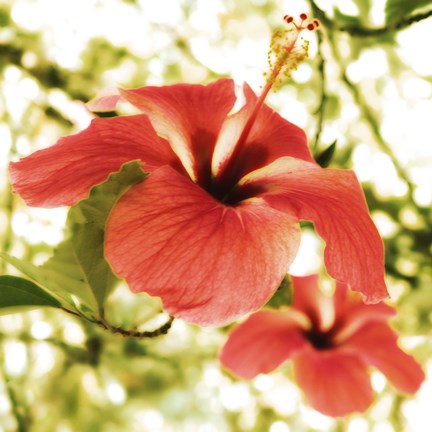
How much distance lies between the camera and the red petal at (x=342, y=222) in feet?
2.08

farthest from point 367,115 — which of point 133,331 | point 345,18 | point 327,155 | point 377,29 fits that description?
point 133,331

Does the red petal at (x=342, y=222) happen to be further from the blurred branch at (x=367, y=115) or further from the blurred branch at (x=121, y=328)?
the blurred branch at (x=367, y=115)

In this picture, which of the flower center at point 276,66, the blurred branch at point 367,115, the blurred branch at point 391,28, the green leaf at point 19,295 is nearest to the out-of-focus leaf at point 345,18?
the blurred branch at point 367,115

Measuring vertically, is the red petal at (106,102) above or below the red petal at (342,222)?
above

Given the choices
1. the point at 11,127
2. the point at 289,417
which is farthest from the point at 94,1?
the point at 289,417

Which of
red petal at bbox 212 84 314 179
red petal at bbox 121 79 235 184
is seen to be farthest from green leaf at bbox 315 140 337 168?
red petal at bbox 121 79 235 184

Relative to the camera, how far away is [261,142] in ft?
2.58

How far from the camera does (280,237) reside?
2.02 ft

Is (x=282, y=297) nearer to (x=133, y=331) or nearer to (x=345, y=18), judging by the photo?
(x=133, y=331)

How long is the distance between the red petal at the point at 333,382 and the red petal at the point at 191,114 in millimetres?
467

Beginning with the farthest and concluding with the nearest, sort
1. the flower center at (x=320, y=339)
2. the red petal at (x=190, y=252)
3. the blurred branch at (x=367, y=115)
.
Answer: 1. the blurred branch at (x=367, y=115)
2. the flower center at (x=320, y=339)
3. the red petal at (x=190, y=252)

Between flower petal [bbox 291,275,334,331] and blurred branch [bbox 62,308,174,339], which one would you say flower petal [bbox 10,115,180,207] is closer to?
blurred branch [bbox 62,308,174,339]

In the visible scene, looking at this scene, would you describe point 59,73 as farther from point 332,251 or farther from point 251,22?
point 332,251

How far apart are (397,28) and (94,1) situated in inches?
46.1
